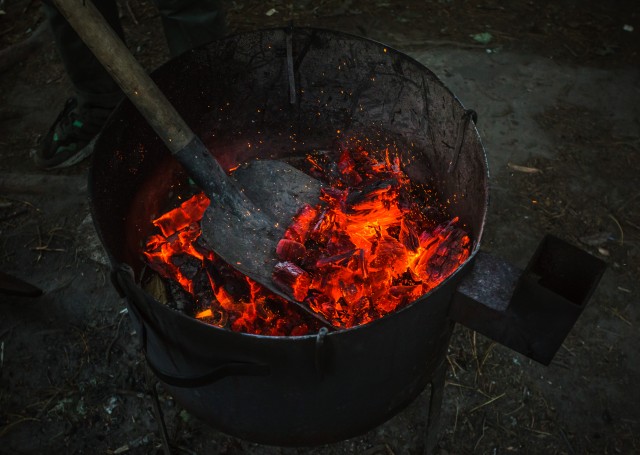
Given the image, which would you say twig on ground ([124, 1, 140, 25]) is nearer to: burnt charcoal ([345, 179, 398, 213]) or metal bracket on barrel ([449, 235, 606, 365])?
burnt charcoal ([345, 179, 398, 213])

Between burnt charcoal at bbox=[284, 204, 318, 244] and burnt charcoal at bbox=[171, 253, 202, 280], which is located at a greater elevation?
burnt charcoal at bbox=[284, 204, 318, 244]

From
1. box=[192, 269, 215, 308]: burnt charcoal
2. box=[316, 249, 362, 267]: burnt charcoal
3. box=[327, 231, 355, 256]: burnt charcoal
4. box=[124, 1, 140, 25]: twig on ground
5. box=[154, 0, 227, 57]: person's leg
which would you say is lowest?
box=[124, 1, 140, 25]: twig on ground

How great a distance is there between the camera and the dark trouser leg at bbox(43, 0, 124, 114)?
335 centimetres

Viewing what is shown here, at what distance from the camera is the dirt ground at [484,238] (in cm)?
248

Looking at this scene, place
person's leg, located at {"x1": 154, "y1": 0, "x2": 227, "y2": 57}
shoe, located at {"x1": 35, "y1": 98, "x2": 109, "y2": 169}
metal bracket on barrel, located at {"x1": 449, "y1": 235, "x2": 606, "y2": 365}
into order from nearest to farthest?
metal bracket on barrel, located at {"x1": 449, "y1": 235, "x2": 606, "y2": 365} < person's leg, located at {"x1": 154, "y1": 0, "x2": 227, "y2": 57} < shoe, located at {"x1": 35, "y1": 98, "x2": 109, "y2": 169}

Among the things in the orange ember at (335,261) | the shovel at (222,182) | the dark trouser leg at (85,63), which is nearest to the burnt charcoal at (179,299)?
the orange ember at (335,261)

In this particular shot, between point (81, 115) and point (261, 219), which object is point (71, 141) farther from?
point (261, 219)

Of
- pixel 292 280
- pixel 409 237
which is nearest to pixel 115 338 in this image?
pixel 292 280

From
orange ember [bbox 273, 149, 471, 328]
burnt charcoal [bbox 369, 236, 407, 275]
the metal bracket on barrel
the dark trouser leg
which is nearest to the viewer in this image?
the metal bracket on barrel

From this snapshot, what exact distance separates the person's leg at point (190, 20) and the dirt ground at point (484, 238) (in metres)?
1.33

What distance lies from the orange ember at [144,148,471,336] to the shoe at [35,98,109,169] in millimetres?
1617

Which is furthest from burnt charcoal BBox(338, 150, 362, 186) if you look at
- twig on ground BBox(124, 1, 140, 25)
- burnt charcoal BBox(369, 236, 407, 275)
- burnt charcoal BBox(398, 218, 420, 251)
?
twig on ground BBox(124, 1, 140, 25)

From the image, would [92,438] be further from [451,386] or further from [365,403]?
[451,386]

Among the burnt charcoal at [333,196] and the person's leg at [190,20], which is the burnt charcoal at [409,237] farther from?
the person's leg at [190,20]
